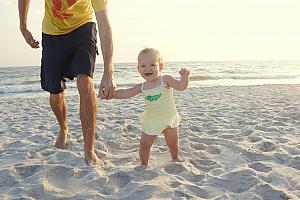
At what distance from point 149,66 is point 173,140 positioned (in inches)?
30.0

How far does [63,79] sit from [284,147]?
99.1 inches

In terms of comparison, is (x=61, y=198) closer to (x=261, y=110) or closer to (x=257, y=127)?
(x=257, y=127)

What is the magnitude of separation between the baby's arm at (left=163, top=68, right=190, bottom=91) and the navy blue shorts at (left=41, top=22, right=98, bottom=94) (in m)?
0.74

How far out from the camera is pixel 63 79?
363cm

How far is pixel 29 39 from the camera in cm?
379

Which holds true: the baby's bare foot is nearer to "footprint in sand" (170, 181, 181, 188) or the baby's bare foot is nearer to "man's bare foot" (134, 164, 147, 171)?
"man's bare foot" (134, 164, 147, 171)

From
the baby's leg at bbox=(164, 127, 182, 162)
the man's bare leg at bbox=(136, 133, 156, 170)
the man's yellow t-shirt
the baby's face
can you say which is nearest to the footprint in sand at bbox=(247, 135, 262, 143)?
the baby's leg at bbox=(164, 127, 182, 162)

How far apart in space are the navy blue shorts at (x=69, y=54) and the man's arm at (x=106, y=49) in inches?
11.1

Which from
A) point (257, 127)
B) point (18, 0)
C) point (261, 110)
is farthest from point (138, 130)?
point (261, 110)

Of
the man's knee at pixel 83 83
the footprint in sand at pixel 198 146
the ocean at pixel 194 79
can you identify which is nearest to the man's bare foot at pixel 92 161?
the man's knee at pixel 83 83

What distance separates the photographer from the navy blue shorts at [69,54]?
10.7ft

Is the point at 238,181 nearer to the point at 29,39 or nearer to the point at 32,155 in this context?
the point at 32,155

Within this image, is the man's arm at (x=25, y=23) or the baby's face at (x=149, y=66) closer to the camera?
the baby's face at (x=149, y=66)

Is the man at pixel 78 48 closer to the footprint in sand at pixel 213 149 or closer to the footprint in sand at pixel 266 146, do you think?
the footprint in sand at pixel 213 149
